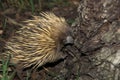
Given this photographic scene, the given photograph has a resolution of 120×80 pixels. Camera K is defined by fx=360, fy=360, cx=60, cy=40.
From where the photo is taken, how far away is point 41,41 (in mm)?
2809

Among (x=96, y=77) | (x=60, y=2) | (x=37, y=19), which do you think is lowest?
(x=96, y=77)

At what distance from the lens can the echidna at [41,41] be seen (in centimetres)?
281

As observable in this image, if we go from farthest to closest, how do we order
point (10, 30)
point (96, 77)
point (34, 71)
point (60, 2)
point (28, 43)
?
point (60, 2)
point (10, 30)
point (34, 71)
point (28, 43)
point (96, 77)

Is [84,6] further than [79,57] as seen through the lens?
No

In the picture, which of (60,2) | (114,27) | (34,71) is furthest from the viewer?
(60,2)

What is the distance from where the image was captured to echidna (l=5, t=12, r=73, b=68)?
9.22ft

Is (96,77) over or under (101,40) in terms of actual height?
under

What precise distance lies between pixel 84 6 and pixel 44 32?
0.42 meters

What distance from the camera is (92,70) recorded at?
106 inches

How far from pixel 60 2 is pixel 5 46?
3.61 feet

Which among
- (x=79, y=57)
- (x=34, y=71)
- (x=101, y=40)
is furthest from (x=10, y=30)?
(x=101, y=40)

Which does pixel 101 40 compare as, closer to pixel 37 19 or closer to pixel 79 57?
pixel 79 57

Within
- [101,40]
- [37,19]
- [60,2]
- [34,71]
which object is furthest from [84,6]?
[60,2]

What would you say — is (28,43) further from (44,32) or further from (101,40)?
(101,40)
